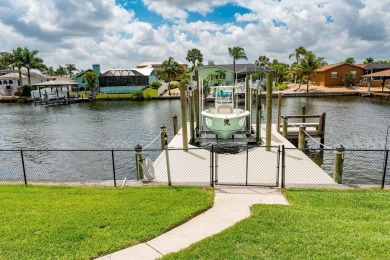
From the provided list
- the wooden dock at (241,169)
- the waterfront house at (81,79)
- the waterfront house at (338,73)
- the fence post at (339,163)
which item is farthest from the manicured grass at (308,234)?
the waterfront house at (81,79)

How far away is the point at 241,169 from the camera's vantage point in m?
11.8

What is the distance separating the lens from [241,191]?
876 centimetres

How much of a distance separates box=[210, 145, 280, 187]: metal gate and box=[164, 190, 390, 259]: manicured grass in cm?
239


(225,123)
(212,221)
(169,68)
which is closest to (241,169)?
(225,123)

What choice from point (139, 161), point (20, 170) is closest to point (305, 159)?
point (139, 161)

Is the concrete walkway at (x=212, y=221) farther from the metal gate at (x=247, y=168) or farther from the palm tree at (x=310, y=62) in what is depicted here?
the palm tree at (x=310, y=62)

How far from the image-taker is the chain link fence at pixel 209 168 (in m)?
9.75

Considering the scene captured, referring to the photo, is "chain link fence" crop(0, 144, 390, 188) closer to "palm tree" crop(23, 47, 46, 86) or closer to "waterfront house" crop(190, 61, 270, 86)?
"waterfront house" crop(190, 61, 270, 86)

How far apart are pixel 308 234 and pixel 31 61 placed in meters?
74.1

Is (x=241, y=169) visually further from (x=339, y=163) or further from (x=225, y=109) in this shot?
(x=225, y=109)

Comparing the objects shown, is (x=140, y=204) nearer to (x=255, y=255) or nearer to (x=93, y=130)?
(x=255, y=255)

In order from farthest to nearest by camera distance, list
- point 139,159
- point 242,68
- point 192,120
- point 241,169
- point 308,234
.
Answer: point 242,68
point 192,120
point 241,169
point 139,159
point 308,234

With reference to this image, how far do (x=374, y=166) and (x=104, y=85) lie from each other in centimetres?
6439

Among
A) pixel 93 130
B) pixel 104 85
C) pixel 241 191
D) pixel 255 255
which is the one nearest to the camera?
pixel 255 255
